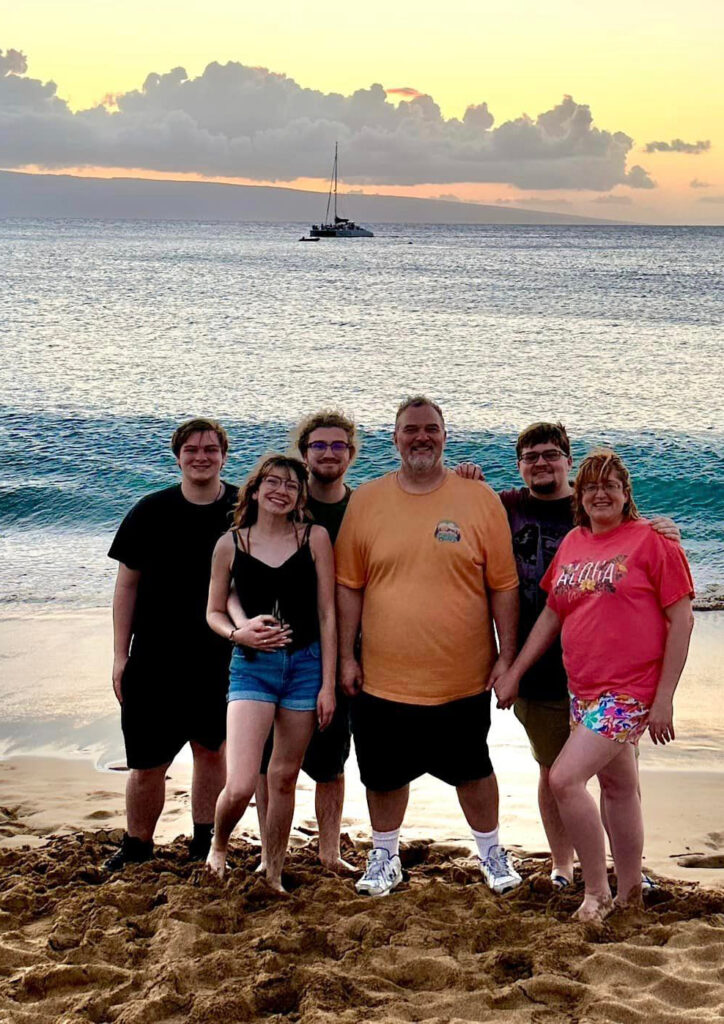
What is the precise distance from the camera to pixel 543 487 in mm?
4719

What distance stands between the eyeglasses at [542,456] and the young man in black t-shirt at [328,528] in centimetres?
80

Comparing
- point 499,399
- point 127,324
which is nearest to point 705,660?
point 499,399

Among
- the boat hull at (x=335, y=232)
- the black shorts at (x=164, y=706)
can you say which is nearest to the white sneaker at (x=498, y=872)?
the black shorts at (x=164, y=706)

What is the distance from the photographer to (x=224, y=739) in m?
5.03

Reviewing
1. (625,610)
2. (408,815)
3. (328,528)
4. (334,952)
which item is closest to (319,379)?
(408,815)

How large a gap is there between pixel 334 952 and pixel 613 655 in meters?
1.59

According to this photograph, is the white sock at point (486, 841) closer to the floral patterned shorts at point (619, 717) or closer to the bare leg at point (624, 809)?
the bare leg at point (624, 809)

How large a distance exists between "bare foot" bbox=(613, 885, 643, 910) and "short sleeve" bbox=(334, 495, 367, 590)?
5.53 feet

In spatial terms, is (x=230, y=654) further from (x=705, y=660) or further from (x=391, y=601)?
(x=705, y=660)

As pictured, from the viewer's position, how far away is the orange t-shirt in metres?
4.45

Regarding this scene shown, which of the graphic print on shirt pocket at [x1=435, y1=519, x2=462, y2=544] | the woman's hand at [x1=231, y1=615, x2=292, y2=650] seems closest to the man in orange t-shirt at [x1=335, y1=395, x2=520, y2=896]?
the graphic print on shirt pocket at [x1=435, y1=519, x2=462, y2=544]


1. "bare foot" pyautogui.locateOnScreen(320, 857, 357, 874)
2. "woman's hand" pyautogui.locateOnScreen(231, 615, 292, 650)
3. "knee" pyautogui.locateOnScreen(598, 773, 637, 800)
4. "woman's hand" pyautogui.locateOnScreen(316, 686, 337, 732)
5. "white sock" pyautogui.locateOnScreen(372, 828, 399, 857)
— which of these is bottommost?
"bare foot" pyautogui.locateOnScreen(320, 857, 357, 874)

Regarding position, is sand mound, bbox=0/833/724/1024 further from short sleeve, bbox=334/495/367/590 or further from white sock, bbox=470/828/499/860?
short sleeve, bbox=334/495/367/590

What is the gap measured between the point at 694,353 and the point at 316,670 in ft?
99.9
